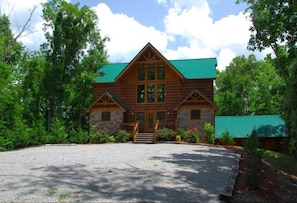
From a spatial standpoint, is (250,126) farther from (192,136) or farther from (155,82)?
(155,82)

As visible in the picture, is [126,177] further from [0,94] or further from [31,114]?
[31,114]

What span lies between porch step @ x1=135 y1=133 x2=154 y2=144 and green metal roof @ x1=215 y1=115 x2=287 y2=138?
6.44m

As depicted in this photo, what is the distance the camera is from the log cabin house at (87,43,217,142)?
79.5 feet

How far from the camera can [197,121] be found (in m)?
24.0

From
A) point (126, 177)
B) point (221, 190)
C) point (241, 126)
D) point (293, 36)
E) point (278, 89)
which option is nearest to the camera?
point (221, 190)

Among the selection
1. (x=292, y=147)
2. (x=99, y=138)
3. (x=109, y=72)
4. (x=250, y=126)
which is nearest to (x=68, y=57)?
(x=109, y=72)

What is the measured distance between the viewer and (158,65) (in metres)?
26.3

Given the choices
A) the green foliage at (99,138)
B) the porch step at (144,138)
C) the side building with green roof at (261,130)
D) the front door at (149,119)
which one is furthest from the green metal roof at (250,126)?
the green foliage at (99,138)

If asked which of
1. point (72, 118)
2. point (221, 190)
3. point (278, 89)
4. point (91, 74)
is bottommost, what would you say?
point (221, 190)

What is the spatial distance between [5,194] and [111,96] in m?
18.9

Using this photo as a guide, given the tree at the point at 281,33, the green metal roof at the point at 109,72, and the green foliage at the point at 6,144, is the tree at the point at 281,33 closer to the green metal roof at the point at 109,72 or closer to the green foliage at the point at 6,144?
the green metal roof at the point at 109,72

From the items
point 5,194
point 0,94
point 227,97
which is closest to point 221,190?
point 5,194

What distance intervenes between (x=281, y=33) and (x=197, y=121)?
9208 mm

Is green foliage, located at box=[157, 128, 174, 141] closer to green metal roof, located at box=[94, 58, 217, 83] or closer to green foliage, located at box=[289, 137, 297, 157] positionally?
green metal roof, located at box=[94, 58, 217, 83]
